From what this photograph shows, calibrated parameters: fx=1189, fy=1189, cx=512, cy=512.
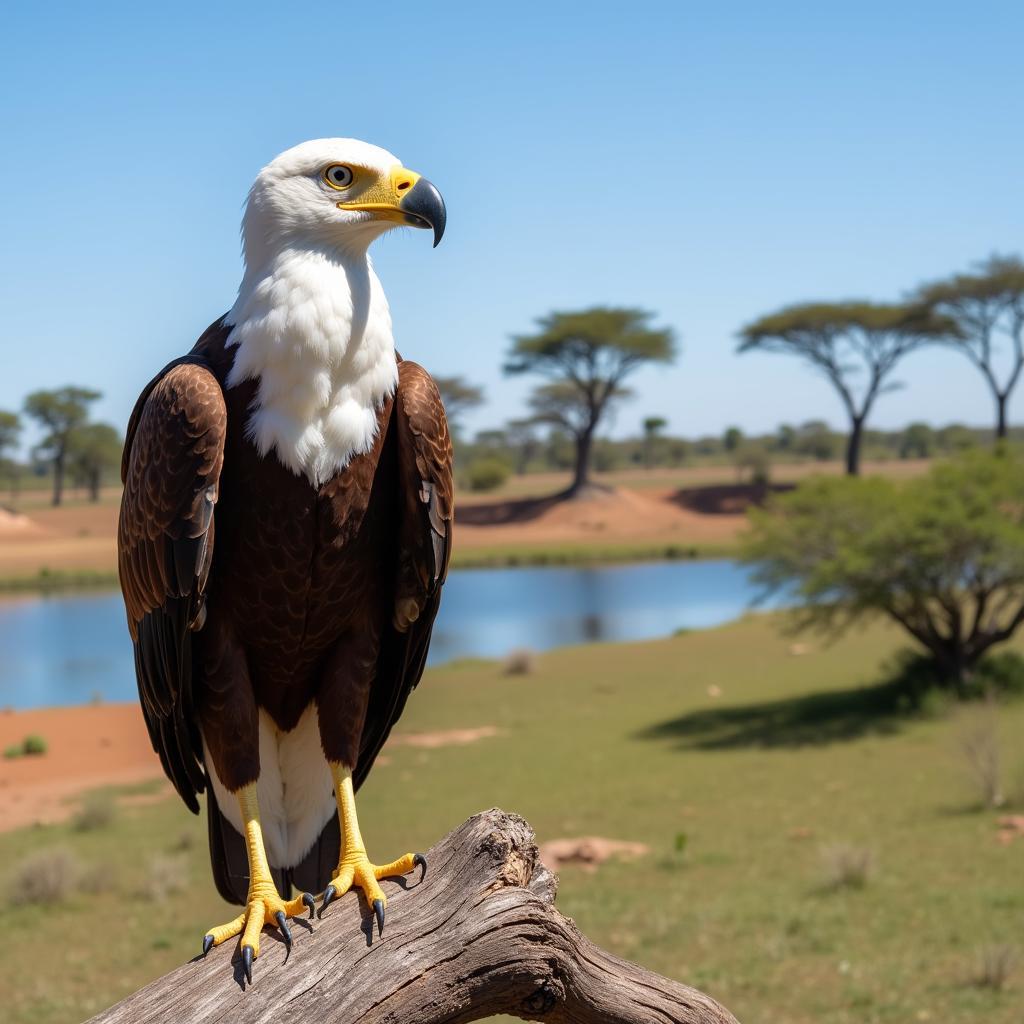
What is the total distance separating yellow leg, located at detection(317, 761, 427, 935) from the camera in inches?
122

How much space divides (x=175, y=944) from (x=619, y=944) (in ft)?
13.3

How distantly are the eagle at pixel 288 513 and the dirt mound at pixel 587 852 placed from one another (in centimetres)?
947

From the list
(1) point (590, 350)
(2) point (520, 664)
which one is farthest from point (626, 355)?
(2) point (520, 664)

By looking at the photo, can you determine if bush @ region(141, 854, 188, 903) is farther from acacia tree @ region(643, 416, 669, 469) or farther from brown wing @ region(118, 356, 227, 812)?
acacia tree @ region(643, 416, 669, 469)

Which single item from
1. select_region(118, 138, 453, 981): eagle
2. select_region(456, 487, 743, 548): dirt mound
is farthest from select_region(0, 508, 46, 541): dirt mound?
select_region(118, 138, 453, 981): eagle

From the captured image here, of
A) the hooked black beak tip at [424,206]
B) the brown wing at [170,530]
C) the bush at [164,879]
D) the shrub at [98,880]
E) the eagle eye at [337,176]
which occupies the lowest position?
the shrub at [98,880]

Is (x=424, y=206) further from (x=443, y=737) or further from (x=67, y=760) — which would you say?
(x=67, y=760)

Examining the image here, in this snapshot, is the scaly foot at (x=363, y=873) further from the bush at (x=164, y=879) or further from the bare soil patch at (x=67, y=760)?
the bare soil patch at (x=67, y=760)

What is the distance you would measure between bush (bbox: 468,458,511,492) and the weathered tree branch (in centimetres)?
7132

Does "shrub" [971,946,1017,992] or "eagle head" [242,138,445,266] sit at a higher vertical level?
"eagle head" [242,138,445,266]

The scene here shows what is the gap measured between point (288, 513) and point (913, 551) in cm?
1711

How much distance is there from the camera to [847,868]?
A: 1123cm

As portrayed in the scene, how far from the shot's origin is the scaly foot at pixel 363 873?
3133mm

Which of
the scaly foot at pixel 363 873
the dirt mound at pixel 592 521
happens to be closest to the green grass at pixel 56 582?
the dirt mound at pixel 592 521
